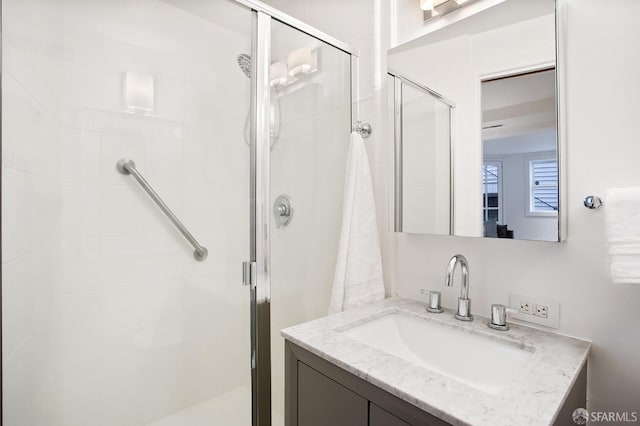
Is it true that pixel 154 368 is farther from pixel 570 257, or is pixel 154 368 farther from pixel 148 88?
pixel 570 257

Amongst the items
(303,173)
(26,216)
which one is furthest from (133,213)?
(303,173)

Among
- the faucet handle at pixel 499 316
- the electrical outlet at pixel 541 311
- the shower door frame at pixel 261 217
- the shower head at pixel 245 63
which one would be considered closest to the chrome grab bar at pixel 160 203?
the shower door frame at pixel 261 217

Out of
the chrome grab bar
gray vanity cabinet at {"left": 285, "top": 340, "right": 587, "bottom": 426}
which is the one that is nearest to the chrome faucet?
gray vanity cabinet at {"left": 285, "top": 340, "right": 587, "bottom": 426}

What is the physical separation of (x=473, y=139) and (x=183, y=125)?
1.18 metres

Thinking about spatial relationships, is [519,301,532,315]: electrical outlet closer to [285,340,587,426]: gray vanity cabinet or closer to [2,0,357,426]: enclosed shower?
[285,340,587,426]: gray vanity cabinet

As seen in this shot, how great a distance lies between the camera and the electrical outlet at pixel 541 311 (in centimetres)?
92

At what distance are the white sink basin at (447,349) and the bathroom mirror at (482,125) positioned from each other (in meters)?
0.31

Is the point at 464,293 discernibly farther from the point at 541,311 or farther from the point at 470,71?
the point at 470,71

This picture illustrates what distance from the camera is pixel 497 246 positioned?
3.36 ft

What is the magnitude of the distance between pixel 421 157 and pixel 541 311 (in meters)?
0.62

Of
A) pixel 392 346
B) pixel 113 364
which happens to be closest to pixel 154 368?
pixel 113 364

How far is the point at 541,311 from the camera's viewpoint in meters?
0.93

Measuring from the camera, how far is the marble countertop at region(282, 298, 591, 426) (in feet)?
1.85

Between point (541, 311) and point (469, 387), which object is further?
point (541, 311)
